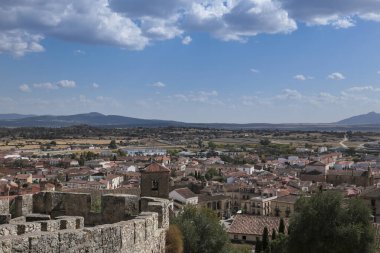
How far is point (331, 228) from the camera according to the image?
112 feet

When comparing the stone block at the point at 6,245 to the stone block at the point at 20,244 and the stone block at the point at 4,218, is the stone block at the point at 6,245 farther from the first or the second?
the stone block at the point at 4,218

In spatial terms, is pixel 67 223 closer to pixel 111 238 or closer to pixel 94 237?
pixel 111 238

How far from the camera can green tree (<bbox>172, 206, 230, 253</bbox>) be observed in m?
33.9

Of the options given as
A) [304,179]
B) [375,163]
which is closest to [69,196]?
[304,179]

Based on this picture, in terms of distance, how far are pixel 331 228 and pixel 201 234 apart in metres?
8.70

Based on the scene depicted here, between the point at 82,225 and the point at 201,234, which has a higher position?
the point at 82,225

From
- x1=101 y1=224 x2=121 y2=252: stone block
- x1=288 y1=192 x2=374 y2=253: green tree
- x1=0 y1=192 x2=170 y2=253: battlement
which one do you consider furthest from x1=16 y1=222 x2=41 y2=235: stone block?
x1=288 y1=192 x2=374 y2=253: green tree

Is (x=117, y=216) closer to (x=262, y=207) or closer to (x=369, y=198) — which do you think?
(x=369, y=198)

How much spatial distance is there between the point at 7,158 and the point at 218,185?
302ft

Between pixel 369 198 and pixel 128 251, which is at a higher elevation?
pixel 128 251

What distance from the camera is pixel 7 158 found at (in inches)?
6850

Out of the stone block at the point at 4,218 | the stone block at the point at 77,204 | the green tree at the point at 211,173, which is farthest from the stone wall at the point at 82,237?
the green tree at the point at 211,173

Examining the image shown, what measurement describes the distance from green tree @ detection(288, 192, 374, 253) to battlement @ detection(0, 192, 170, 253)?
18.9 meters

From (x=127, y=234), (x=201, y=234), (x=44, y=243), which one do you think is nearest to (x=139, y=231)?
(x=127, y=234)
